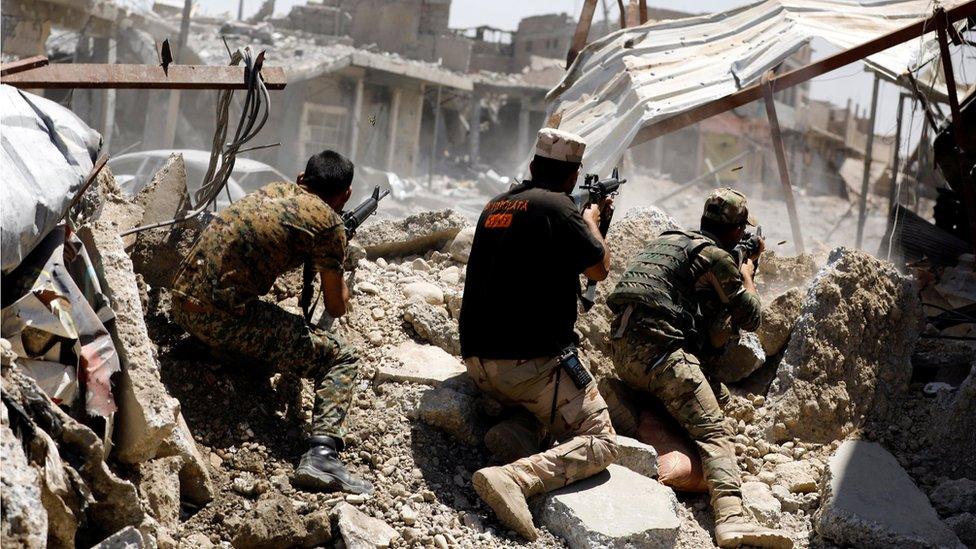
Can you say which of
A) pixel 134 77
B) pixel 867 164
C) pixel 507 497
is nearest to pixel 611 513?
pixel 507 497

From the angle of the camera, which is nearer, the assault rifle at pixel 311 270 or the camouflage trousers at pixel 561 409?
the camouflage trousers at pixel 561 409

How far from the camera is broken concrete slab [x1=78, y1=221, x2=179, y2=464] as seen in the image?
347cm

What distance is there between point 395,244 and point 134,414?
2669 millimetres

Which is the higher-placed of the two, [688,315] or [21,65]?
[21,65]

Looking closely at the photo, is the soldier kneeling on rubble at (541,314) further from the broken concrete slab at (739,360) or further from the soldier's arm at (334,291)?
the broken concrete slab at (739,360)

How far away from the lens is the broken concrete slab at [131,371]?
347cm

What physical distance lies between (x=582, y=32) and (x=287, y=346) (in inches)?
225

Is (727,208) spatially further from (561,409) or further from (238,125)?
(238,125)

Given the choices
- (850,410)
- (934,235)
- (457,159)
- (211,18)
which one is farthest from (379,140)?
(850,410)

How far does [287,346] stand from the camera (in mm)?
4121

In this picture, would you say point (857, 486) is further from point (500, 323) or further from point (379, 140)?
point (379, 140)

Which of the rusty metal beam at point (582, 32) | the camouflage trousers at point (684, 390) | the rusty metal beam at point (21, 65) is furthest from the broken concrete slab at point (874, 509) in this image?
the rusty metal beam at point (582, 32)

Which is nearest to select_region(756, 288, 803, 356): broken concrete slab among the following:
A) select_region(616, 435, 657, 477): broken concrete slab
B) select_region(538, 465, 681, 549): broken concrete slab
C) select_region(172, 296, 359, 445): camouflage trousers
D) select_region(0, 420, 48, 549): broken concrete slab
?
select_region(616, 435, 657, 477): broken concrete slab

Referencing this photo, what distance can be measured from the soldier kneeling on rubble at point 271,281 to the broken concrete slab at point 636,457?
120cm
